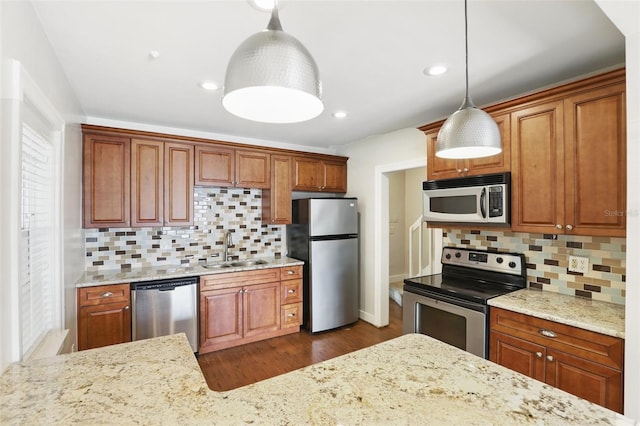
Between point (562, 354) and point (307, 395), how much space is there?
170 cm

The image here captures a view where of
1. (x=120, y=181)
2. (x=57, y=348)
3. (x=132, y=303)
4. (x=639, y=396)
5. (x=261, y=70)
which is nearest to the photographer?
(x=261, y=70)

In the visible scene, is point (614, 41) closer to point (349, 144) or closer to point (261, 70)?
point (261, 70)

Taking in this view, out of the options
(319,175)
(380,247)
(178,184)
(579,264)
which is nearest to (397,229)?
(380,247)

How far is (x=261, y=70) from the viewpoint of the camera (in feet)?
2.54

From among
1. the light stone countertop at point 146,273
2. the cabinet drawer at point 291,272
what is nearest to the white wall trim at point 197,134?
the light stone countertop at point 146,273

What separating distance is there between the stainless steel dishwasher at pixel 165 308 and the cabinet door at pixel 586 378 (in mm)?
2878

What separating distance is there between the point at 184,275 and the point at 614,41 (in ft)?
11.8

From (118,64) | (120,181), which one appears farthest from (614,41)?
(120,181)

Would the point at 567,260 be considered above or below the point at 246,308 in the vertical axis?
above

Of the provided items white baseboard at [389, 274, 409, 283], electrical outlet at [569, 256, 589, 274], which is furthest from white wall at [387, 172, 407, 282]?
electrical outlet at [569, 256, 589, 274]

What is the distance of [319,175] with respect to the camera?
4230 mm

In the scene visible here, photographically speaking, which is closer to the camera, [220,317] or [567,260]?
[567,260]

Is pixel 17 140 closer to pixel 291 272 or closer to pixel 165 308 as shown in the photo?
pixel 165 308

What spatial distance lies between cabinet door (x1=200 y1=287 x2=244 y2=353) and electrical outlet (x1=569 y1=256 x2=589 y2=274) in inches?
114
